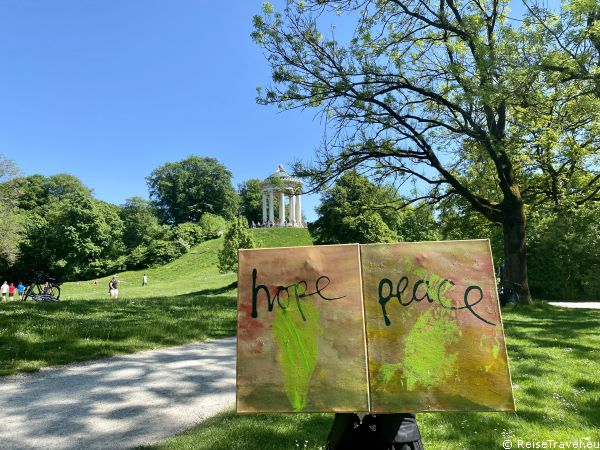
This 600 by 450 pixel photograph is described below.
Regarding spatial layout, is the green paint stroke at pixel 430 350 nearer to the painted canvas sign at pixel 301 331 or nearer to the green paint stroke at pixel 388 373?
the green paint stroke at pixel 388 373

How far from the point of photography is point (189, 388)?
6.48 metres

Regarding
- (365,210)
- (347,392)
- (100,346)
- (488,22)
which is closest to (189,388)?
(100,346)

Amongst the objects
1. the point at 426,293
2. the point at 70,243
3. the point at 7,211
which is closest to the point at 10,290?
the point at 7,211

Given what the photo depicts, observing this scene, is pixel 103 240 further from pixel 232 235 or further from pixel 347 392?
pixel 347 392

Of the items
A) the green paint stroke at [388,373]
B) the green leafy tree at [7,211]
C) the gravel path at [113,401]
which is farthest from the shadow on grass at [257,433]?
the green leafy tree at [7,211]

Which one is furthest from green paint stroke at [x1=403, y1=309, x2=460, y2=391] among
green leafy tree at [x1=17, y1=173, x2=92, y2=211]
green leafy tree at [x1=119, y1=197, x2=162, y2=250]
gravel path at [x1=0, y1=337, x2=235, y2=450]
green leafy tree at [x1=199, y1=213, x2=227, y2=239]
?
A: green leafy tree at [x1=17, y1=173, x2=92, y2=211]

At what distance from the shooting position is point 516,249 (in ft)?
58.6

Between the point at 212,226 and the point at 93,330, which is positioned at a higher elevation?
the point at 212,226

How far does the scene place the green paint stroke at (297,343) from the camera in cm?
216

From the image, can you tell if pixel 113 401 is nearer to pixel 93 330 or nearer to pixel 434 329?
pixel 93 330

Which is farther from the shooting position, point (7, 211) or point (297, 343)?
point (7, 211)

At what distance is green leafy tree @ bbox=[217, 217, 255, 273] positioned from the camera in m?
39.2

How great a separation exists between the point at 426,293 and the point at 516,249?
58.3ft

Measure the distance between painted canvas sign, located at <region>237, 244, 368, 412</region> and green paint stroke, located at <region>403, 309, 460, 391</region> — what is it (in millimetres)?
235
